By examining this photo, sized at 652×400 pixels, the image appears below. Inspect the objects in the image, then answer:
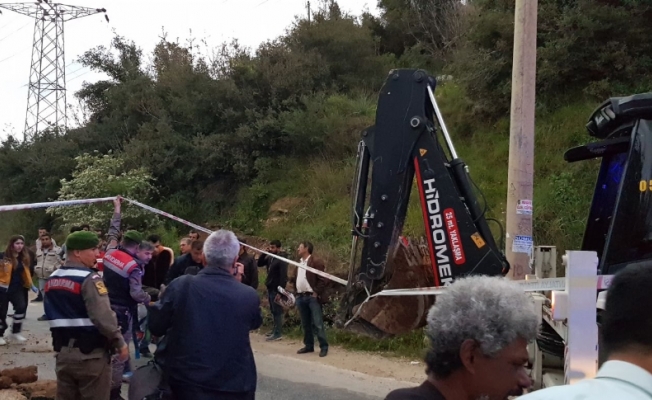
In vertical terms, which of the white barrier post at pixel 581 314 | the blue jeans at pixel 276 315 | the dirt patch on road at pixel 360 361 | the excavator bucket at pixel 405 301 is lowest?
the dirt patch on road at pixel 360 361

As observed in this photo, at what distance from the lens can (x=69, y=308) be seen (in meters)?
5.36

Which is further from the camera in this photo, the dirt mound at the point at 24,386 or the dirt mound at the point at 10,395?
the dirt mound at the point at 24,386

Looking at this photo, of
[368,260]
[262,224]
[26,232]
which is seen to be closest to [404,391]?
[368,260]

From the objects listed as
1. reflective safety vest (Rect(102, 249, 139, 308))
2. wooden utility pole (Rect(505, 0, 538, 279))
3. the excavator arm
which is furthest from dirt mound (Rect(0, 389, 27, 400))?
wooden utility pole (Rect(505, 0, 538, 279))

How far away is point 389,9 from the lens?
27.4 metres

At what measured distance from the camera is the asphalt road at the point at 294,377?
8.62 meters

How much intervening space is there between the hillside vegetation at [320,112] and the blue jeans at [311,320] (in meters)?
2.26

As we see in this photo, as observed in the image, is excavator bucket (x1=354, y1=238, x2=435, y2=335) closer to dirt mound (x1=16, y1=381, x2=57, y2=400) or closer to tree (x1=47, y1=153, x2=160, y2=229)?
dirt mound (x1=16, y1=381, x2=57, y2=400)

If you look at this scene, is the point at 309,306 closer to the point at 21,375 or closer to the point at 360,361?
the point at 360,361

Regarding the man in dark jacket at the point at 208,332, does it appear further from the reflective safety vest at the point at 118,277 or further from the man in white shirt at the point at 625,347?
the reflective safety vest at the point at 118,277

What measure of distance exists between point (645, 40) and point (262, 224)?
34.8ft

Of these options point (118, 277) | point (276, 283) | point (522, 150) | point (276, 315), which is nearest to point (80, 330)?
point (118, 277)

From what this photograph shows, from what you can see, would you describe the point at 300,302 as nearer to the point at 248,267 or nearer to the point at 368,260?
the point at 248,267

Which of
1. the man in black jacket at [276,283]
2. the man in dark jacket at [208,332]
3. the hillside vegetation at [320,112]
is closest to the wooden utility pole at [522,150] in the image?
the hillside vegetation at [320,112]
